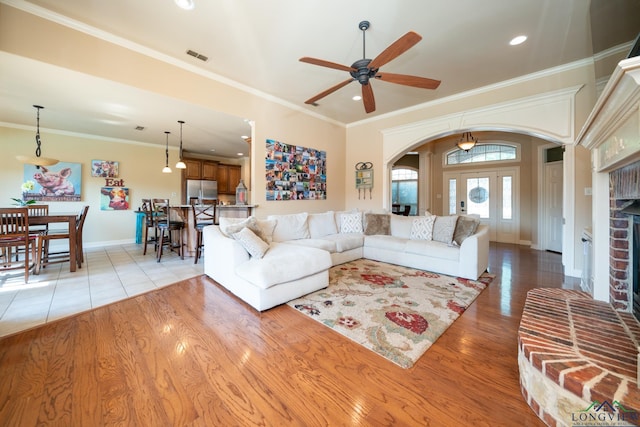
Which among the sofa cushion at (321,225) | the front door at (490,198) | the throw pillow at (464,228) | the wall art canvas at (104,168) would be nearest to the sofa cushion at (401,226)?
the throw pillow at (464,228)

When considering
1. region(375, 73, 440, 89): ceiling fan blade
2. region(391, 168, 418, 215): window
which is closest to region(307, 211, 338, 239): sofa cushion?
region(375, 73, 440, 89): ceiling fan blade

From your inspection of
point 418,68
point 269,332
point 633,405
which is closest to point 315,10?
point 418,68

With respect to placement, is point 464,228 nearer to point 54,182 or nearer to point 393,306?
point 393,306

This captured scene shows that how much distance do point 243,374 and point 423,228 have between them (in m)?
3.38

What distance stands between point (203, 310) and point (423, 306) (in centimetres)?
223

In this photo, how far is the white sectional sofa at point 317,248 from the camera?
249cm

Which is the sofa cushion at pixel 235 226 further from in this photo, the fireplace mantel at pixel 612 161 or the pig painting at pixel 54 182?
the pig painting at pixel 54 182

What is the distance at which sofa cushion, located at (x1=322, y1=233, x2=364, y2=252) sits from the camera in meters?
3.90

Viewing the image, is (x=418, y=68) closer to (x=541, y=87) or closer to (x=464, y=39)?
(x=464, y=39)

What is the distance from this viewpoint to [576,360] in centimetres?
119

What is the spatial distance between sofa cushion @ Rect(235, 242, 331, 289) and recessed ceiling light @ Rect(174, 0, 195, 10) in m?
2.63

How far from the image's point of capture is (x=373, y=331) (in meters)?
1.99

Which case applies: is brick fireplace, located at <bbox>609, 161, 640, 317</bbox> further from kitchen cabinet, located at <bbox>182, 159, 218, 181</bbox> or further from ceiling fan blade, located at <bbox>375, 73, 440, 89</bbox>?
kitchen cabinet, located at <bbox>182, 159, 218, 181</bbox>

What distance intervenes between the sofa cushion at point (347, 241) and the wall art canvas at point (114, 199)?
5.48 meters
